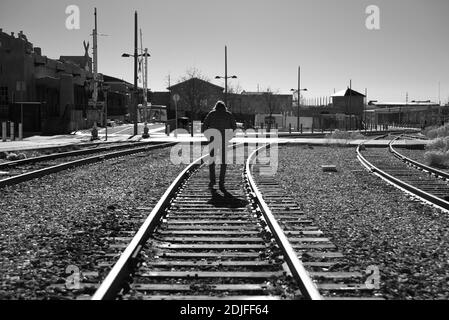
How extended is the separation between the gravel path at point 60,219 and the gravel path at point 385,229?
280cm

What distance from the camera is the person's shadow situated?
9398 millimetres

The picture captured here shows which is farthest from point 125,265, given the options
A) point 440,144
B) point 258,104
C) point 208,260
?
point 258,104

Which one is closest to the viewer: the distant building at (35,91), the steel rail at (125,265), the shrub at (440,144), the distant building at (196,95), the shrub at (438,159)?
the steel rail at (125,265)

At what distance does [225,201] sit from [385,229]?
10.5 feet

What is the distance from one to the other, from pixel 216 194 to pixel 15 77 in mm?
38261

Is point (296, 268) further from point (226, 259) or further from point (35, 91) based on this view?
point (35, 91)

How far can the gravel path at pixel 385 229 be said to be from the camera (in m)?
5.12

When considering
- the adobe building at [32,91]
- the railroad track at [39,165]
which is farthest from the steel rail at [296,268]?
the adobe building at [32,91]

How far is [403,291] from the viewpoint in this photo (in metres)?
4.74

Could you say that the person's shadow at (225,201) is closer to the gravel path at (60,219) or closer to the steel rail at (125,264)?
the gravel path at (60,219)

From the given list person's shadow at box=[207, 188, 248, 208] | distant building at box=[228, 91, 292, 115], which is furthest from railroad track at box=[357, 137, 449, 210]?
distant building at box=[228, 91, 292, 115]

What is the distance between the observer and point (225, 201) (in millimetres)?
9852

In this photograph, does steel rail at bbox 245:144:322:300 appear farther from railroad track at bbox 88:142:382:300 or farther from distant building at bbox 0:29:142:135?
distant building at bbox 0:29:142:135
